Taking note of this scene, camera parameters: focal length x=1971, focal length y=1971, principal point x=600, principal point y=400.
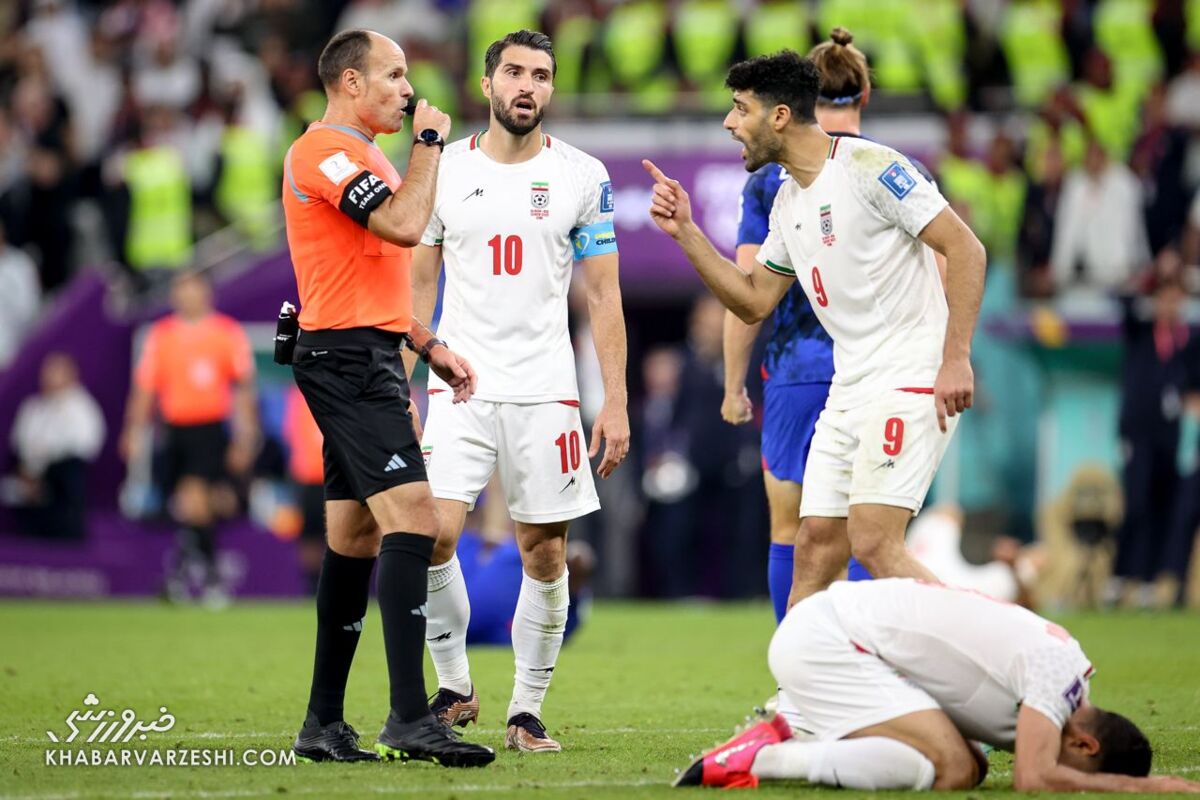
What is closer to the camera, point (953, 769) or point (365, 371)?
point (953, 769)

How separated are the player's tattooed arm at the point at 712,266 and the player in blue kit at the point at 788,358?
0.41 meters

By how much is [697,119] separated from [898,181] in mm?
10676

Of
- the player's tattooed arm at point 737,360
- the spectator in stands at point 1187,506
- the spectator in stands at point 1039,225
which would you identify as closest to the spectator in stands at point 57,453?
the spectator in stands at point 1039,225

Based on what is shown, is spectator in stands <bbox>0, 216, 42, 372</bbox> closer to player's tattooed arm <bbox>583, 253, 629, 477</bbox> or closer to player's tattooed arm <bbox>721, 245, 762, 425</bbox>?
player's tattooed arm <bbox>721, 245, 762, 425</bbox>

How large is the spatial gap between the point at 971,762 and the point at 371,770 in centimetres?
193

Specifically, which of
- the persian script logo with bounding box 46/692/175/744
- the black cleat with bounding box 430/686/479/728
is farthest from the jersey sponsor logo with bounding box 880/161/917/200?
the persian script logo with bounding box 46/692/175/744

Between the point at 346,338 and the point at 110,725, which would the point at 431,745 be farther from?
the point at 110,725

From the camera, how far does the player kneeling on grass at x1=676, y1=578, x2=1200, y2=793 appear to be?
229 inches

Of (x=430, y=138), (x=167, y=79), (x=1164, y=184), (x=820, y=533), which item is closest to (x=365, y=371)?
(x=430, y=138)

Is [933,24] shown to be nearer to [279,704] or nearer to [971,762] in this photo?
[279,704]

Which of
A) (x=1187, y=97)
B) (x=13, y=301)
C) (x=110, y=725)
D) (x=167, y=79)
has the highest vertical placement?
(x=1187, y=97)

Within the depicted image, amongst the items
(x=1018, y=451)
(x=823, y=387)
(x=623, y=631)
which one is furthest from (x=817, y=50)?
(x=1018, y=451)

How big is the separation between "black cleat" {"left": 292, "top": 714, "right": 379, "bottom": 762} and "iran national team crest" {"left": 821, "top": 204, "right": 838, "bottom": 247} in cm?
245

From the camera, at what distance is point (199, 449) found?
54.7ft
